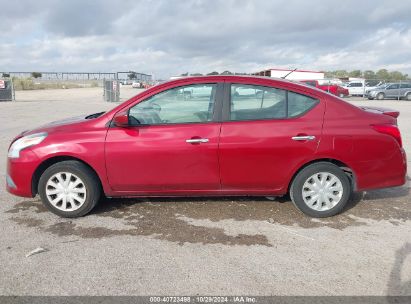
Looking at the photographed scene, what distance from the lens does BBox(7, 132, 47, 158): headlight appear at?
402cm

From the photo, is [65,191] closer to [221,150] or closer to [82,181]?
[82,181]

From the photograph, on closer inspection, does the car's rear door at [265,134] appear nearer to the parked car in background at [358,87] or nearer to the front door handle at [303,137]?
the front door handle at [303,137]

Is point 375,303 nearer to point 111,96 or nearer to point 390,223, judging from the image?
point 390,223

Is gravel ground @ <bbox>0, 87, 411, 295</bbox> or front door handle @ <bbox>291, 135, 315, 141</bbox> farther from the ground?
front door handle @ <bbox>291, 135, 315, 141</bbox>

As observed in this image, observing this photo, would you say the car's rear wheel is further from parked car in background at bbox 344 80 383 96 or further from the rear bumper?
the rear bumper

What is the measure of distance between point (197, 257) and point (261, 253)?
0.61 metres

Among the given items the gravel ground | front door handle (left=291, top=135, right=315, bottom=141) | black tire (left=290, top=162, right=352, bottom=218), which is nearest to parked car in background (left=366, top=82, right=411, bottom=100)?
the gravel ground

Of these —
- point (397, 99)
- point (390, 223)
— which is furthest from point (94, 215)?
point (397, 99)

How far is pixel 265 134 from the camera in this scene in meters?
3.92

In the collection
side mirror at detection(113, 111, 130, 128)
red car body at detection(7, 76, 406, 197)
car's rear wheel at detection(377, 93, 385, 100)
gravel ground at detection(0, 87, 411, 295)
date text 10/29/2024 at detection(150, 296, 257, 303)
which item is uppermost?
car's rear wheel at detection(377, 93, 385, 100)

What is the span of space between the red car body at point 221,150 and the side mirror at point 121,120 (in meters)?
0.05

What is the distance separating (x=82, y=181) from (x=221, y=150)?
1.64 meters

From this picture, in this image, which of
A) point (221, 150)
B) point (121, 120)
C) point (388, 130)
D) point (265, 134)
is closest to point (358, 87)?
point (388, 130)

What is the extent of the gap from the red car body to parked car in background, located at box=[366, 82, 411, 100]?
28828 mm
